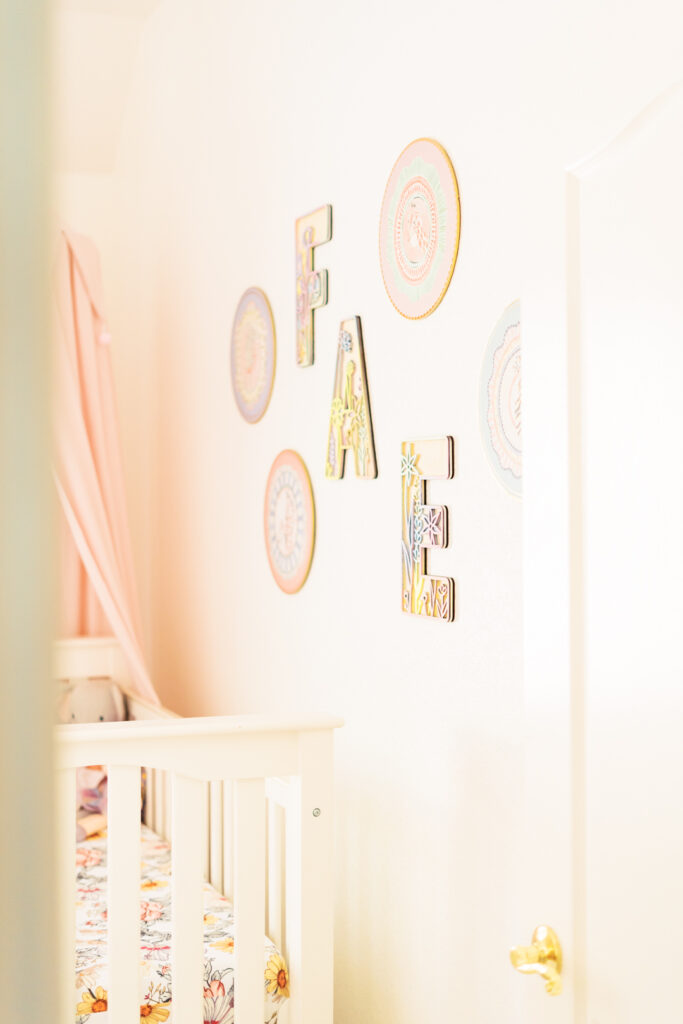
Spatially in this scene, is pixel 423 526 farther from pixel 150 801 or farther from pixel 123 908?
pixel 150 801

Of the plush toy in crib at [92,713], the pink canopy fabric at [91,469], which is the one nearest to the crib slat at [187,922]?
the plush toy in crib at [92,713]

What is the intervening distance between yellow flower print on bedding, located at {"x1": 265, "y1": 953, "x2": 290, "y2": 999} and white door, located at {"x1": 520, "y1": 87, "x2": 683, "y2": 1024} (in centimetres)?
85

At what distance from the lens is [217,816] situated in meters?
2.49

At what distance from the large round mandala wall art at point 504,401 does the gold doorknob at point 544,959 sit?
683mm

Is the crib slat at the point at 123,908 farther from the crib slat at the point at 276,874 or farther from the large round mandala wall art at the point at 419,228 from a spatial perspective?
the large round mandala wall art at the point at 419,228

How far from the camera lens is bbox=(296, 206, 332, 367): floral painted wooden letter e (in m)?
2.37

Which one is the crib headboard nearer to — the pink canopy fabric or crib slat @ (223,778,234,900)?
the pink canopy fabric

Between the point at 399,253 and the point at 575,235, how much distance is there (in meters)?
0.95

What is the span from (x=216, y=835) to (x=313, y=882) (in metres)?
0.81

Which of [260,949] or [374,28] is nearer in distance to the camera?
[260,949]

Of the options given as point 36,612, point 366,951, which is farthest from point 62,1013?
point 366,951

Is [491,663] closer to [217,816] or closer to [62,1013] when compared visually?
[217,816]

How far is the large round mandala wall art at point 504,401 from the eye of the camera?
5.38 feet

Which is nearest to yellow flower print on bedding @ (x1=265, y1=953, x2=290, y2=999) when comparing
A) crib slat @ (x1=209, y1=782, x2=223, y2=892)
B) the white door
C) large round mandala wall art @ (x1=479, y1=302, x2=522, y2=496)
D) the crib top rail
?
the crib top rail
